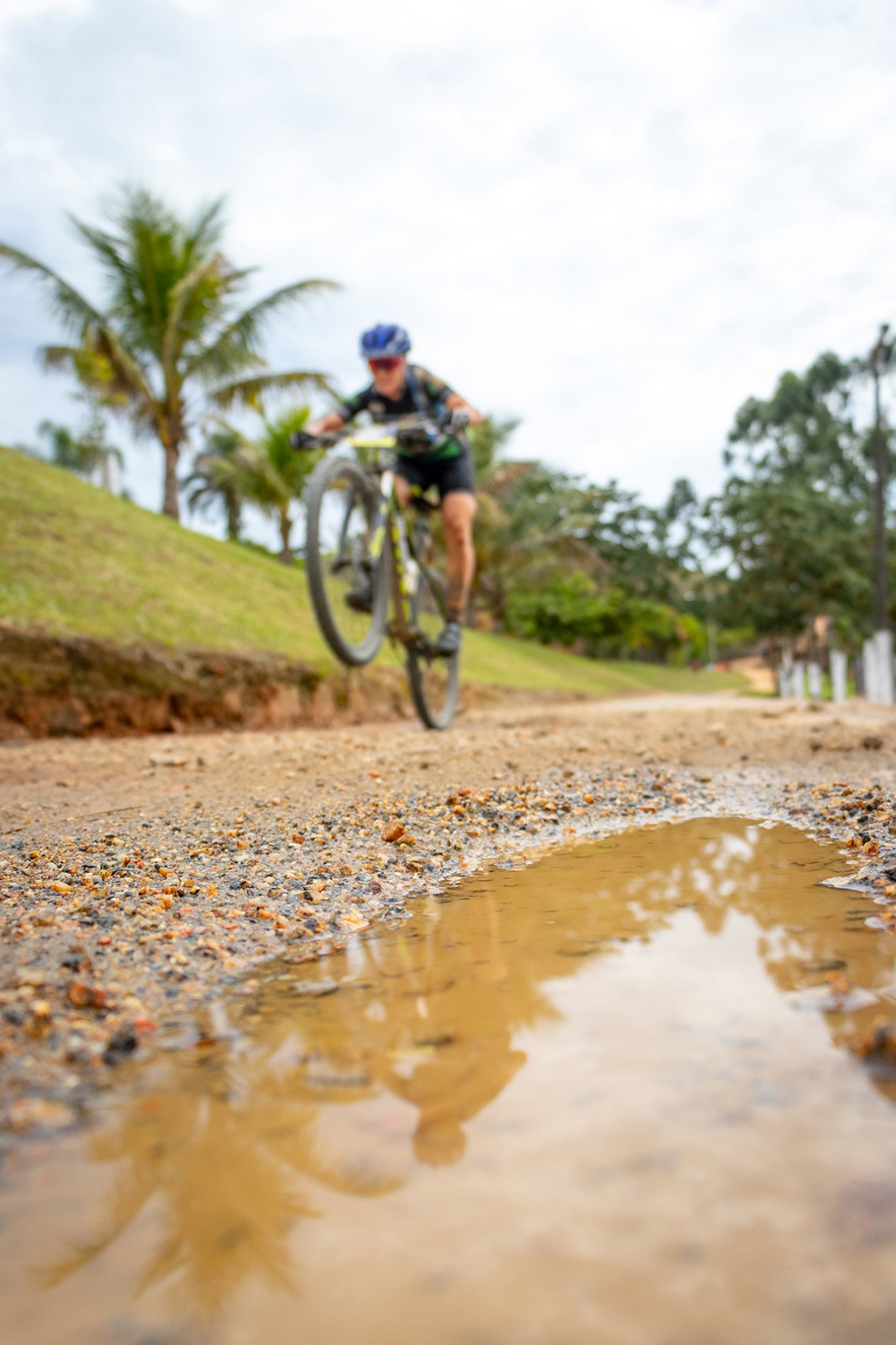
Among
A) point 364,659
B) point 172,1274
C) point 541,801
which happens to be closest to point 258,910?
point 172,1274

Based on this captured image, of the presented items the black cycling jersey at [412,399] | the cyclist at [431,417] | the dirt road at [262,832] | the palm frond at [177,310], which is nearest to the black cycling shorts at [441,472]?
the cyclist at [431,417]

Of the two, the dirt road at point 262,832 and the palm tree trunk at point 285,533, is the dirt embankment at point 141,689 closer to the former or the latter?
the dirt road at point 262,832

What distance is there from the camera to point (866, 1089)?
0.87 metres

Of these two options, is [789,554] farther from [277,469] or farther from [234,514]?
[234,514]

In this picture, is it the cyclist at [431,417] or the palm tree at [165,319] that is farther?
the palm tree at [165,319]

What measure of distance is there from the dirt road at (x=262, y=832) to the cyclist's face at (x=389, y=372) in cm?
187

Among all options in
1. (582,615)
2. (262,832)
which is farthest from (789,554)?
(262,832)

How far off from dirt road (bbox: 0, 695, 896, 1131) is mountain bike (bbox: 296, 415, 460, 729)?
61 cm

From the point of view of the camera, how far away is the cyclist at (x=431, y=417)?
4500 mm

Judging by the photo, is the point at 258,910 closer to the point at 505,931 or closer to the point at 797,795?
the point at 505,931

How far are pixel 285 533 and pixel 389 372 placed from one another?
72.5 feet

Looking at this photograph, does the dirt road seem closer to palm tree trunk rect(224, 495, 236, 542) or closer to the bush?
the bush

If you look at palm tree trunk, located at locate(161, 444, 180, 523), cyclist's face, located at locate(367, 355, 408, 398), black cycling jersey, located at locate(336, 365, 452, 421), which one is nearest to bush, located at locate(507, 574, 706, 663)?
palm tree trunk, located at locate(161, 444, 180, 523)

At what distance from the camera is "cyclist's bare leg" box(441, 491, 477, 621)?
4.86m
